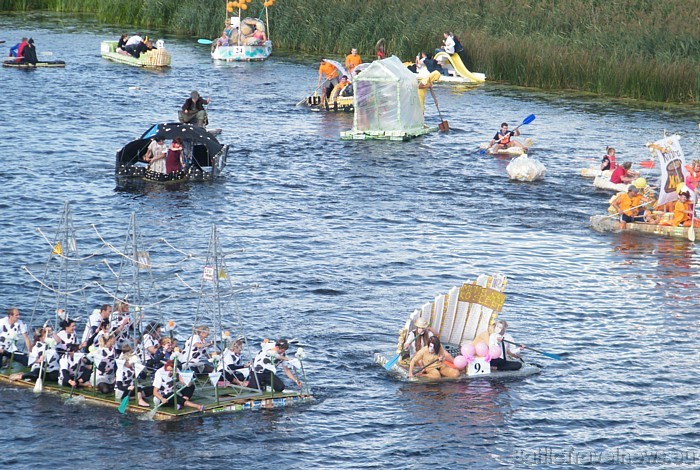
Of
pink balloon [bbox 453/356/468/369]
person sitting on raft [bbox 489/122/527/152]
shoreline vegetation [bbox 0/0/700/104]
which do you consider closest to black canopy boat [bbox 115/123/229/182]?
person sitting on raft [bbox 489/122/527/152]

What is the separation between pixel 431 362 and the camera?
31.1 meters

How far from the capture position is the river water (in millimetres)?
27859

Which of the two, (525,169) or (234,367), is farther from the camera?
(525,169)

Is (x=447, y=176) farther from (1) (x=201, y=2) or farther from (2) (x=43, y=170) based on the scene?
(1) (x=201, y=2)

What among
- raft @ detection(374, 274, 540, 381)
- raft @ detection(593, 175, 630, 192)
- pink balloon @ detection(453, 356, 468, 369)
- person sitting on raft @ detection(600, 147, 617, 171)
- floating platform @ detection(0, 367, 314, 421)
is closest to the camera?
floating platform @ detection(0, 367, 314, 421)

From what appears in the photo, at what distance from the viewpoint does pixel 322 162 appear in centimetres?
5628

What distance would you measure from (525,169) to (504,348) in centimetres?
2123

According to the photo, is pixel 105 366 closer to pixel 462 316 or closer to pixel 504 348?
pixel 462 316

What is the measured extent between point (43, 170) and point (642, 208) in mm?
26187

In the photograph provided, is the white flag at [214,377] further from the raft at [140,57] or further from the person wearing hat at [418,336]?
the raft at [140,57]

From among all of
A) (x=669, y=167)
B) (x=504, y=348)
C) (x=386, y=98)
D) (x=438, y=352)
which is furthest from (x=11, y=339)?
(x=386, y=98)

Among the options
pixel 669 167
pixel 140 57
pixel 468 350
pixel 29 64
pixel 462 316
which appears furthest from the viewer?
pixel 140 57

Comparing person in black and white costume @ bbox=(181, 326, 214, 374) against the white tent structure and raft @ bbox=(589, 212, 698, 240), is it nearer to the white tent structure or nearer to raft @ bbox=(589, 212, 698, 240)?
raft @ bbox=(589, 212, 698, 240)

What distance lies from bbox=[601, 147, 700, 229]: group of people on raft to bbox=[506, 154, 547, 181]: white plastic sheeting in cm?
645
